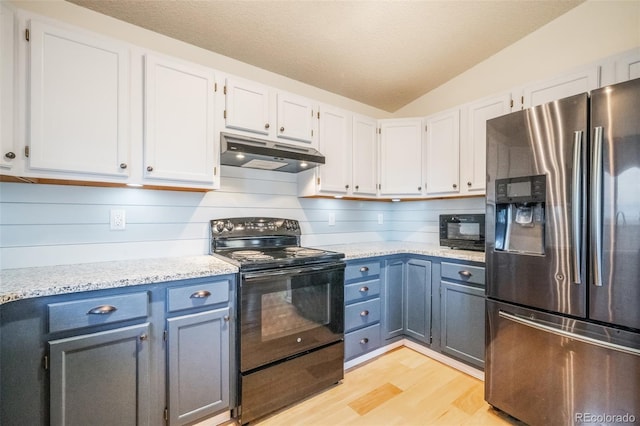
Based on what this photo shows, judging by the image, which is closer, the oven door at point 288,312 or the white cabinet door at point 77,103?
the white cabinet door at point 77,103

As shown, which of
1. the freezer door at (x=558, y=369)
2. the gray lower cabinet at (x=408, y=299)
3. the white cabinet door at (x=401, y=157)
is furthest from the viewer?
the white cabinet door at (x=401, y=157)

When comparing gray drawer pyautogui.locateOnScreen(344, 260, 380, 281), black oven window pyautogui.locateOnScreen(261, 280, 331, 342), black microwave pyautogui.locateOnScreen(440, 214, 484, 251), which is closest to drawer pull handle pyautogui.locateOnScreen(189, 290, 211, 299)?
black oven window pyautogui.locateOnScreen(261, 280, 331, 342)

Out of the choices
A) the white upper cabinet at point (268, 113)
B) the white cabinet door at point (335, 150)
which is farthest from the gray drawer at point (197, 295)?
the white cabinet door at point (335, 150)

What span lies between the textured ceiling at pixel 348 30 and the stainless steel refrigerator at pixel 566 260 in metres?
0.97

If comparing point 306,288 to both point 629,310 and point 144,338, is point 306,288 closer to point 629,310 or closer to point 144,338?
point 144,338

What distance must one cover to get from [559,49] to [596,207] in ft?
5.28

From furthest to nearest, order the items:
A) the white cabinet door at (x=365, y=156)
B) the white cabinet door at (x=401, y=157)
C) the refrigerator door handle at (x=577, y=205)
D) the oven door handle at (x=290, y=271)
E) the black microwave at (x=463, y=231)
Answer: the white cabinet door at (x=401, y=157), the white cabinet door at (x=365, y=156), the black microwave at (x=463, y=231), the oven door handle at (x=290, y=271), the refrigerator door handle at (x=577, y=205)

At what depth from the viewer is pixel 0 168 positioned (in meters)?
1.30

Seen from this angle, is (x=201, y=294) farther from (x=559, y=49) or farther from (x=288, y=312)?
(x=559, y=49)

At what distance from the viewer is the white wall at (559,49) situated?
73.3 inches

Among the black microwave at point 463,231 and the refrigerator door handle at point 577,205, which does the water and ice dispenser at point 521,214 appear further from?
the black microwave at point 463,231

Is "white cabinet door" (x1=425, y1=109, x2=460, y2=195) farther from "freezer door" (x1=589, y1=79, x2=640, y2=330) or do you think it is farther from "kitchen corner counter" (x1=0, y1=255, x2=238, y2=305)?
"kitchen corner counter" (x1=0, y1=255, x2=238, y2=305)

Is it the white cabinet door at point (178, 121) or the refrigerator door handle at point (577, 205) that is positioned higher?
the white cabinet door at point (178, 121)

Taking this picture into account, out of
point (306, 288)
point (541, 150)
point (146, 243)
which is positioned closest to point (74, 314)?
A: point (146, 243)
